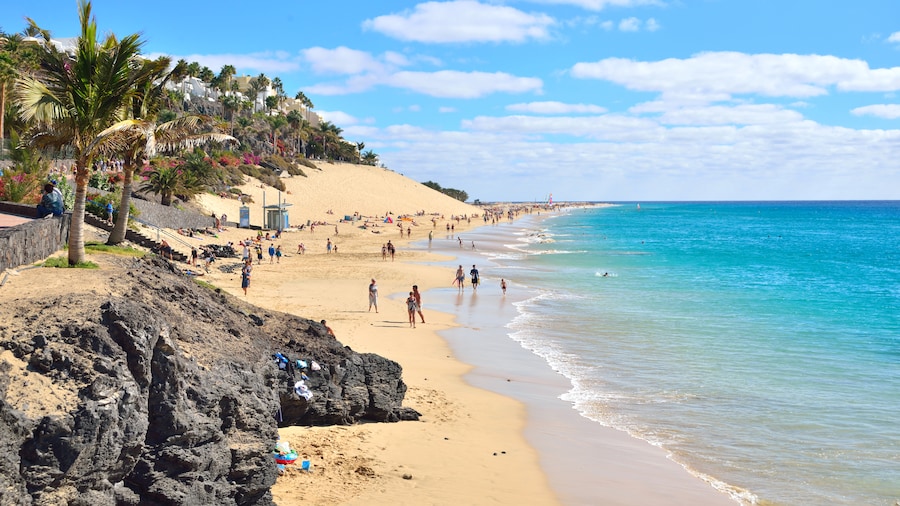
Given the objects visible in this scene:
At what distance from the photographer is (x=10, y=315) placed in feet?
22.8

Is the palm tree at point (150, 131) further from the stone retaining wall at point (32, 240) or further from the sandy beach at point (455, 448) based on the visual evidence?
the sandy beach at point (455, 448)

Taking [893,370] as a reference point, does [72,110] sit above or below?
above

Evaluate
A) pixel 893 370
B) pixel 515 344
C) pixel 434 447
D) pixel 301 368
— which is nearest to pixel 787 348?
pixel 893 370

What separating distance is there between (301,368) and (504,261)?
35988mm

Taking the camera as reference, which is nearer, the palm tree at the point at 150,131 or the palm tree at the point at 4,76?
the palm tree at the point at 150,131

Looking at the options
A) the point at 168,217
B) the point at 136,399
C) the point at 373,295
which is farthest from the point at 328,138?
the point at 136,399

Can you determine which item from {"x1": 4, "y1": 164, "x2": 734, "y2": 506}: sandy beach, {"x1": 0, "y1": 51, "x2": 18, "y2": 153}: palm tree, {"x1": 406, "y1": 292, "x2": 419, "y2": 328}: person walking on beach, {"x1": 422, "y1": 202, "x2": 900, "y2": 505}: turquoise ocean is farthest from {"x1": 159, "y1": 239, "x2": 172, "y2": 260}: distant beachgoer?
{"x1": 422, "y1": 202, "x2": 900, "y2": 505}: turquoise ocean

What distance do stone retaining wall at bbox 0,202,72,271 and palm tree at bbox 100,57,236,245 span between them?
1788mm

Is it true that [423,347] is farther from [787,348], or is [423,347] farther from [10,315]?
[10,315]

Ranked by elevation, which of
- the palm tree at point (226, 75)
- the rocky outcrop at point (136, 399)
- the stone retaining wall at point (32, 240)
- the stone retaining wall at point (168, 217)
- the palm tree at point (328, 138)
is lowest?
the rocky outcrop at point (136, 399)

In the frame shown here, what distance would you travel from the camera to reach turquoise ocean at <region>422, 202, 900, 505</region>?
11.4m

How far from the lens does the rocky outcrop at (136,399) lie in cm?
607

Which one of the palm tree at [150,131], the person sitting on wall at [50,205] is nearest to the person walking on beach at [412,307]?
the palm tree at [150,131]

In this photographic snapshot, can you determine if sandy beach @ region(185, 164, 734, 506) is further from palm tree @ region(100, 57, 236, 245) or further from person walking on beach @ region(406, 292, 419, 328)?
palm tree @ region(100, 57, 236, 245)
